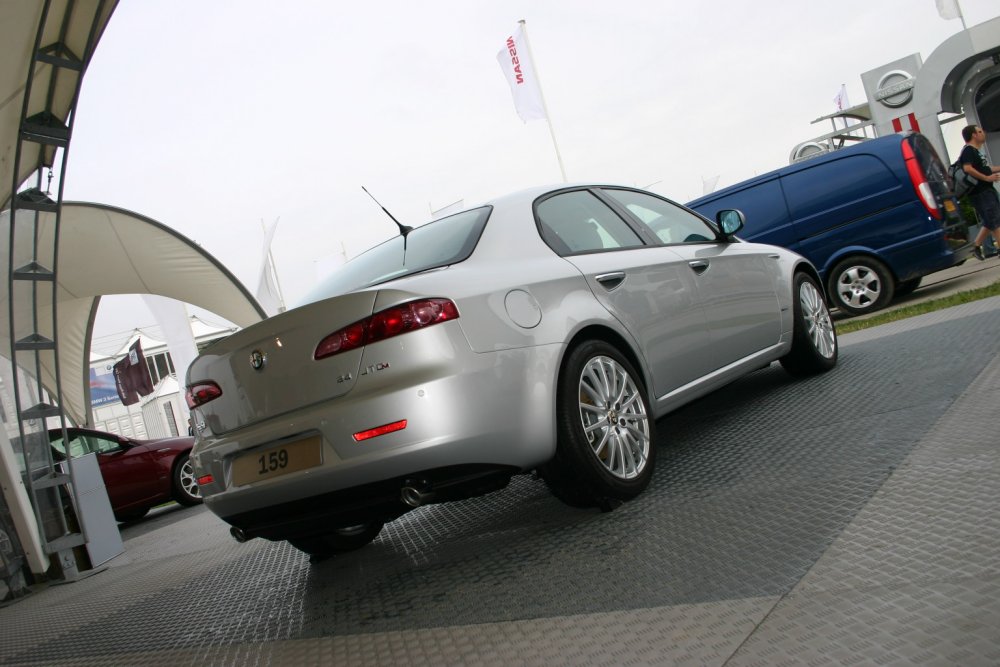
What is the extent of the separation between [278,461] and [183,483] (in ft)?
29.5

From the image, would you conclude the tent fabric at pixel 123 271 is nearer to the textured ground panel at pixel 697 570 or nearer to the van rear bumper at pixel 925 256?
the textured ground panel at pixel 697 570

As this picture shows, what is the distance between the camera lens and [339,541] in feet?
13.6

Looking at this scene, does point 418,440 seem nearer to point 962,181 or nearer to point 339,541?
point 339,541

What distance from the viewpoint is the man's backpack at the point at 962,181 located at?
9.59 metres

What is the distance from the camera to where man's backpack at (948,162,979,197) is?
378 inches

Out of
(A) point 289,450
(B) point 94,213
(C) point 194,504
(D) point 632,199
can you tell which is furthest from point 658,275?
(B) point 94,213

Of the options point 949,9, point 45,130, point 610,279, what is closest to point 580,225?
point 610,279

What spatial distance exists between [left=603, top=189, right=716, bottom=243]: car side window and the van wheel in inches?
186

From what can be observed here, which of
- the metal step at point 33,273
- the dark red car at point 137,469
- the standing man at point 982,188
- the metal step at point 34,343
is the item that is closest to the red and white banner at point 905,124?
the standing man at point 982,188

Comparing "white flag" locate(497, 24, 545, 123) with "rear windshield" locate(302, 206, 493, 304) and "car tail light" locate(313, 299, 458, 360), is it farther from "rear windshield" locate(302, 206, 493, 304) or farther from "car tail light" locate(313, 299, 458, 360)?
"car tail light" locate(313, 299, 458, 360)

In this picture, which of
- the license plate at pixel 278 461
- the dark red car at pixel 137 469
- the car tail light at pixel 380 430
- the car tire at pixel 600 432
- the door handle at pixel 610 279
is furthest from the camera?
the dark red car at pixel 137 469

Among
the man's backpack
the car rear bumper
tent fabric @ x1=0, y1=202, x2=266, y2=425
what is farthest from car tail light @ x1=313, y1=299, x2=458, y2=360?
tent fabric @ x1=0, y1=202, x2=266, y2=425

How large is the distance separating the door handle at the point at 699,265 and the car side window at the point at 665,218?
0.19 meters

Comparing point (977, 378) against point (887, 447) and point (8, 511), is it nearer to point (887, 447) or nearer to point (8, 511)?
point (887, 447)
